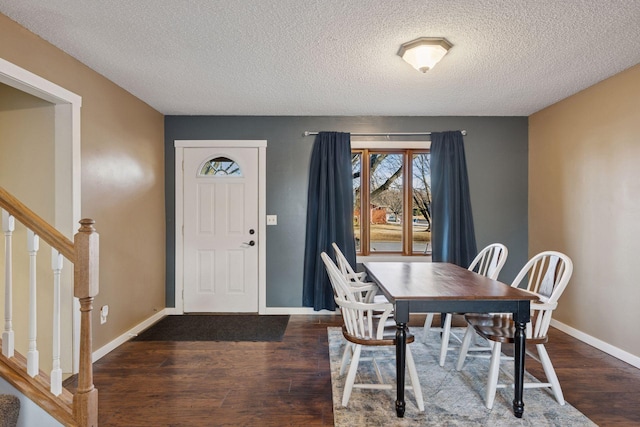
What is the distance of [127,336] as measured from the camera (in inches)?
129

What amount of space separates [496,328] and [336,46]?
2.13m

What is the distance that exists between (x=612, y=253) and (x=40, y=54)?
177 inches

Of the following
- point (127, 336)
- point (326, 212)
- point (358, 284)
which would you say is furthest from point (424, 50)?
point (127, 336)

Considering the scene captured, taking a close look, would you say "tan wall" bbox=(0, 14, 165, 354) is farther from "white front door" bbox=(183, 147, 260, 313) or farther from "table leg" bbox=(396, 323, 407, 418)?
"table leg" bbox=(396, 323, 407, 418)

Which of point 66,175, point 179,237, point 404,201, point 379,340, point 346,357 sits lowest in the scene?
point 346,357

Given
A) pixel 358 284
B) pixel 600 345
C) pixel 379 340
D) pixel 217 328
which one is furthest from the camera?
pixel 217 328

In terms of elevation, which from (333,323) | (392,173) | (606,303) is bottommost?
(333,323)

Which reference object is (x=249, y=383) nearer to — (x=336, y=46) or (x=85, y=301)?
(x=85, y=301)

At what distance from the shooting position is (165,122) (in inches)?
162

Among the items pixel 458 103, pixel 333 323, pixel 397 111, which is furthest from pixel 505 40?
pixel 333 323

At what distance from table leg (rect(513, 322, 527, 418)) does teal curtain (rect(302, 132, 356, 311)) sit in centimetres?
211

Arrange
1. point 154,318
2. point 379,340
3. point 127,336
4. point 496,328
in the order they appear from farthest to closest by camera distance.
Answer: point 154,318, point 127,336, point 496,328, point 379,340

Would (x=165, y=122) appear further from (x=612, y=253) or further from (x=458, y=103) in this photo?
(x=612, y=253)

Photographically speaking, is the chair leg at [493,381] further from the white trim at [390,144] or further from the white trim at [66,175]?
the white trim at [66,175]
